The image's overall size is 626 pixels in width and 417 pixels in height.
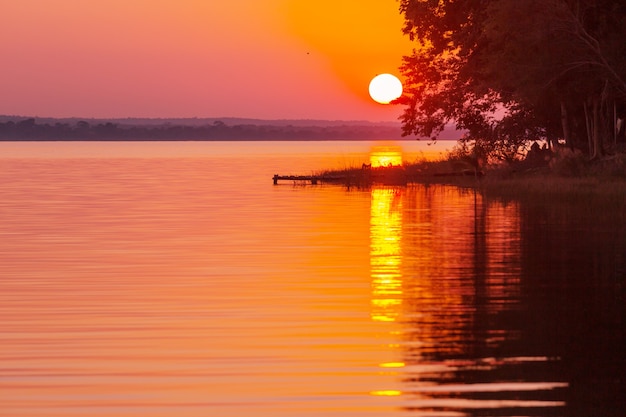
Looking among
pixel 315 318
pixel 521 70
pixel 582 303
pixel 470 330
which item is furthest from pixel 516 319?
pixel 521 70

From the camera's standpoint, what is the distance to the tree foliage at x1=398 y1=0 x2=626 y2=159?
49750mm

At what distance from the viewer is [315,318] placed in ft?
60.6

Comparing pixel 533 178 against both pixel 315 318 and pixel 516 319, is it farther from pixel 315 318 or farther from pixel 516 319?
pixel 315 318

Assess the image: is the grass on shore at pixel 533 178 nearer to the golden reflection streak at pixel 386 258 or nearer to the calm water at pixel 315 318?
the golden reflection streak at pixel 386 258

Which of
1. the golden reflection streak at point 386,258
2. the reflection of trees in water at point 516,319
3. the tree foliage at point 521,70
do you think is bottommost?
the golden reflection streak at point 386,258

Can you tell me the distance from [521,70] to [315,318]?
34563 millimetres

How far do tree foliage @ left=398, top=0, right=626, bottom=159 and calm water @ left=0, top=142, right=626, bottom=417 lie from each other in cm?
1231

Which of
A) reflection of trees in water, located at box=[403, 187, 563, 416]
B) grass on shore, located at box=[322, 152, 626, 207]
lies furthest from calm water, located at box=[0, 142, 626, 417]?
grass on shore, located at box=[322, 152, 626, 207]

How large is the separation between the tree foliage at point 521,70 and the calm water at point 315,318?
12312 millimetres

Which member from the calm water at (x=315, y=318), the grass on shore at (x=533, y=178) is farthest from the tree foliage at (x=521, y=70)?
the calm water at (x=315, y=318)

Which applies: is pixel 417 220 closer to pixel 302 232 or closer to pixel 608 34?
pixel 302 232

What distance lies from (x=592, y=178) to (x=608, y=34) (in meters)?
5.91

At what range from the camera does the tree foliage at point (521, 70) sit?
49.8m

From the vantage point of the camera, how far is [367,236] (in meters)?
34.3
